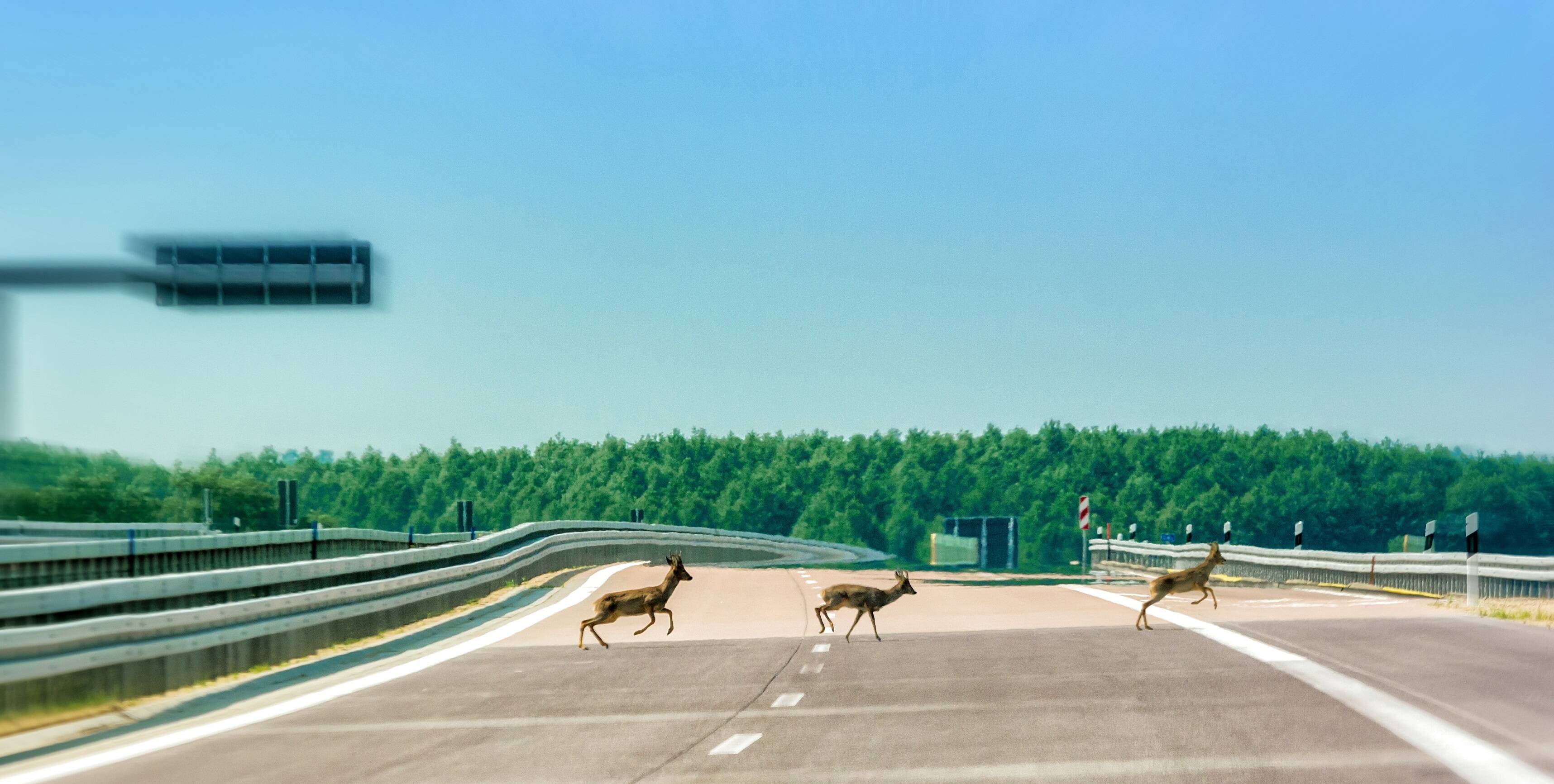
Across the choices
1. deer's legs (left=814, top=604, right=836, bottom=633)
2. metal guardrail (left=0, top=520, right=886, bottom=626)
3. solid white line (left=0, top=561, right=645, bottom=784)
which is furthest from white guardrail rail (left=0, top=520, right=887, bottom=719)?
deer's legs (left=814, top=604, right=836, bottom=633)

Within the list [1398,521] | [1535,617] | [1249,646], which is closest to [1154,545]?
[1535,617]

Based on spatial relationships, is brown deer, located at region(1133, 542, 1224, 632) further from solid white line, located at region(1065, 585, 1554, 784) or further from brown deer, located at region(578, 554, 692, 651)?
brown deer, located at region(578, 554, 692, 651)

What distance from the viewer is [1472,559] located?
23469 mm

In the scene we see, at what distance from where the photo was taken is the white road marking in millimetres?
9555

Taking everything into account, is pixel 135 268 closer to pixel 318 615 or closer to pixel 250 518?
pixel 318 615

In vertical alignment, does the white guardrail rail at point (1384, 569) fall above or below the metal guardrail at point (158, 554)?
below

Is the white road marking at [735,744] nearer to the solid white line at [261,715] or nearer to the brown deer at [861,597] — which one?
the solid white line at [261,715]

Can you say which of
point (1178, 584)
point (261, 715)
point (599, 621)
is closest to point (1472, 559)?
point (1178, 584)

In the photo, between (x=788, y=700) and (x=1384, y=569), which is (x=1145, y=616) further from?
(x=1384, y=569)

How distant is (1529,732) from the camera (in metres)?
9.59

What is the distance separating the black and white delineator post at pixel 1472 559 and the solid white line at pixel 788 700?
12.6 m

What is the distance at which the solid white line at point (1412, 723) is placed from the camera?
326 inches

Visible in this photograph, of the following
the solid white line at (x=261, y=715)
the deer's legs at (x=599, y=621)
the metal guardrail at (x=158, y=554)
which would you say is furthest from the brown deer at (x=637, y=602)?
the metal guardrail at (x=158, y=554)

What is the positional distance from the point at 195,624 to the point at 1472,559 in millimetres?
17264
